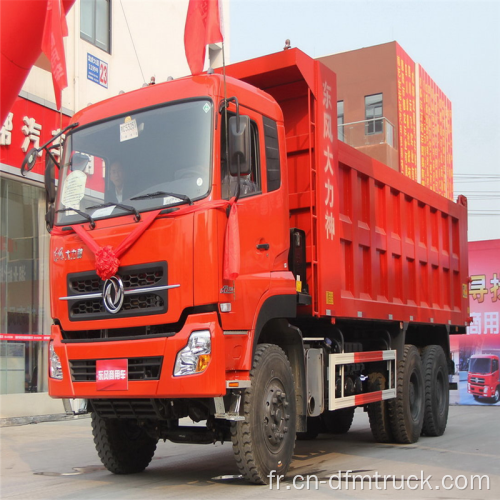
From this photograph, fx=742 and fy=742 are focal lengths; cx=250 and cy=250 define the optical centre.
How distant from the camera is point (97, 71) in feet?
48.2

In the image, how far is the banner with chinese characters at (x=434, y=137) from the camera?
113ft

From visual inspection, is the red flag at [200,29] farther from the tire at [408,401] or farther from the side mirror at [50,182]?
the tire at [408,401]

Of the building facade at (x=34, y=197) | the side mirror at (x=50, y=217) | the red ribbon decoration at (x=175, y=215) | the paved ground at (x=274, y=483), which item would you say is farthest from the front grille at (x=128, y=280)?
the building facade at (x=34, y=197)

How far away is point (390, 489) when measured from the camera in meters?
Result: 6.07

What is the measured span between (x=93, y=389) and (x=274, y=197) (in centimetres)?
226

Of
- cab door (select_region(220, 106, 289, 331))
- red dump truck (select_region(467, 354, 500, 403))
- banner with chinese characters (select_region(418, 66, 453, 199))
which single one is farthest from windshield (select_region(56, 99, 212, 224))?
banner with chinese characters (select_region(418, 66, 453, 199))

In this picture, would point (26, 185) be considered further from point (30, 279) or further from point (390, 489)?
point (390, 489)

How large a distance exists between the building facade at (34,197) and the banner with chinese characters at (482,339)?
8.88 m

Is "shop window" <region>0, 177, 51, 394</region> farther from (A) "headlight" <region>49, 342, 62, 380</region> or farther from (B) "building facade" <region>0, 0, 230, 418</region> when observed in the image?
(A) "headlight" <region>49, 342, 62, 380</region>

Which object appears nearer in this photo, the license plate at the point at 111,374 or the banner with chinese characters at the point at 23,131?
the license plate at the point at 111,374

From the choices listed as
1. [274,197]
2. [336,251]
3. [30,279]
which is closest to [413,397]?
[336,251]

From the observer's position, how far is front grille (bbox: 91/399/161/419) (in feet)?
19.6

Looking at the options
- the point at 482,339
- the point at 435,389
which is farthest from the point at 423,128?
the point at 435,389

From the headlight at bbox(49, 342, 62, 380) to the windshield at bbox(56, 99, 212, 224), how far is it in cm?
112
